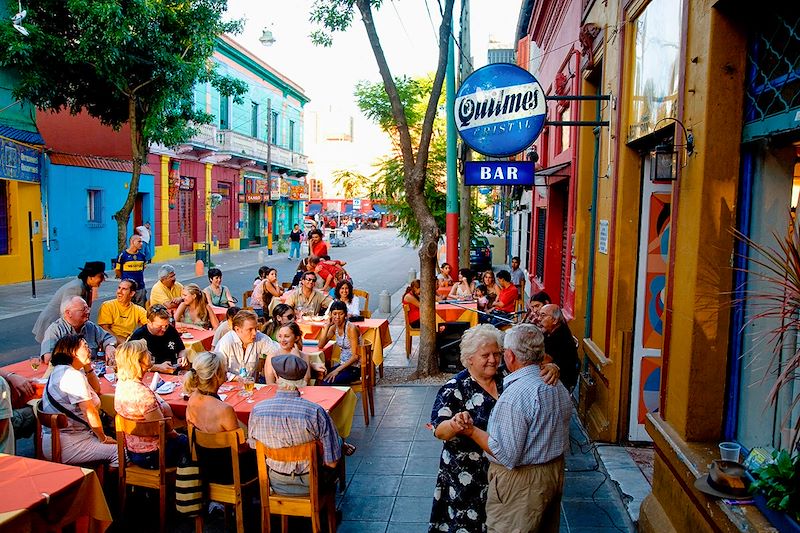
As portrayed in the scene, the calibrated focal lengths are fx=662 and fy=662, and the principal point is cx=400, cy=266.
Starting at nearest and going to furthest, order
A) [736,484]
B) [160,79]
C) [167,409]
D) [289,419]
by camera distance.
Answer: [736,484], [289,419], [167,409], [160,79]

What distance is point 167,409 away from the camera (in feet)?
17.9

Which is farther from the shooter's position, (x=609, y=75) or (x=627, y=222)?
(x=609, y=75)

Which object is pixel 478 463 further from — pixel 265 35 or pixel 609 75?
pixel 265 35

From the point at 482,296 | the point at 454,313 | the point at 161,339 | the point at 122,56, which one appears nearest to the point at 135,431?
the point at 161,339

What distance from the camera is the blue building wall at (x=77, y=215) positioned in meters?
20.4

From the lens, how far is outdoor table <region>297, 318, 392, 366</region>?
870 centimetres

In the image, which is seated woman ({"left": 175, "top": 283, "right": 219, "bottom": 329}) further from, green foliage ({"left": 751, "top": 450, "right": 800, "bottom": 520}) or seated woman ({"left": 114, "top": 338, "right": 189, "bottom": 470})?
green foliage ({"left": 751, "top": 450, "right": 800, "bottom": 520})

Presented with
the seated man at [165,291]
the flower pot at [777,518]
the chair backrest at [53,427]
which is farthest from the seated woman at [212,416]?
the seated man at [165,291]

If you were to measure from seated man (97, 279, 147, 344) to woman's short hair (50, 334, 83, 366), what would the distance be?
287 centimetres

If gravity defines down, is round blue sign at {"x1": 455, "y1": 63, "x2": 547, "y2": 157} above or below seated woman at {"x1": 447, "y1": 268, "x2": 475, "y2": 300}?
above

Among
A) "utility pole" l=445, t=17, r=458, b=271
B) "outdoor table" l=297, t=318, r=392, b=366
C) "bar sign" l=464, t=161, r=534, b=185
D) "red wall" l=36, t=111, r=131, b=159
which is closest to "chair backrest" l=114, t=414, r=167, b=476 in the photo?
"outdoor table" l=297, t=318, r=392, b=366

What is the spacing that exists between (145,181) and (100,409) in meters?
22.0

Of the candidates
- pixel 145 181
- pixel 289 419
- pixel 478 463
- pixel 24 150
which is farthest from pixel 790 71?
pixel 145 181

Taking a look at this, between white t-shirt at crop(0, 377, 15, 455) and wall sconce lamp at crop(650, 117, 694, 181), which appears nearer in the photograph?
wall sconce lamp at crop(650, 117, 694, 181)
